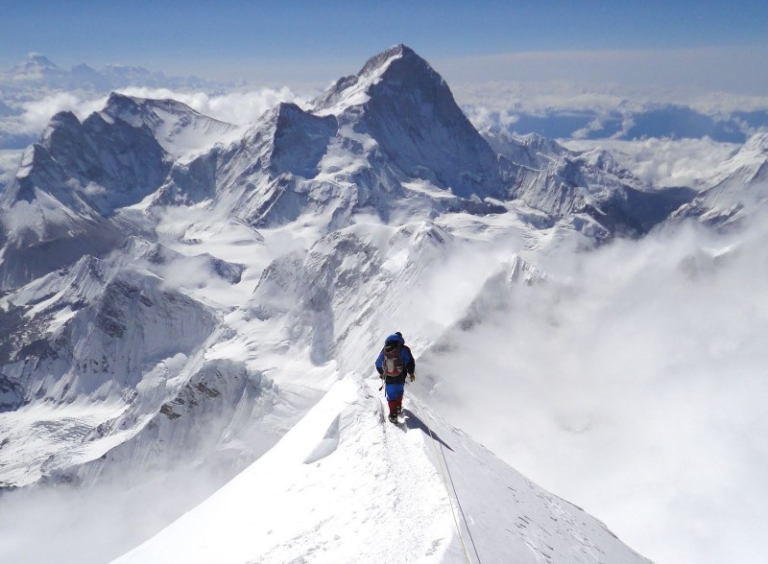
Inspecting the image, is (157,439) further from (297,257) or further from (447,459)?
(447,459)

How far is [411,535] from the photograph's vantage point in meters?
14.2

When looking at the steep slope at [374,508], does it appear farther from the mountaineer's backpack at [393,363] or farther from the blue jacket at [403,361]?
the mountaineer's backpack at [393,363]

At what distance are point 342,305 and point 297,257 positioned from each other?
35.9 meters

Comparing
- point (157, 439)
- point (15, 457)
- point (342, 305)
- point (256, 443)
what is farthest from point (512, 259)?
point (15, 457)

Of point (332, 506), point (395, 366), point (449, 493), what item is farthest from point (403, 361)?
point (332, 506)

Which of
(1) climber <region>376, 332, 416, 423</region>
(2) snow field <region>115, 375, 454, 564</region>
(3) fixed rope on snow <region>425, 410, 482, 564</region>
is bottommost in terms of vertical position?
(2) snow field <region>115, 375, 454, 564</region>

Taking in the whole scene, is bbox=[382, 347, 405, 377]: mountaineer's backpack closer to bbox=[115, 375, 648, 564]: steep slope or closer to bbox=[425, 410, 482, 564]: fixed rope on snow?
bbox=[115, 375, 648, 564]: steep slope

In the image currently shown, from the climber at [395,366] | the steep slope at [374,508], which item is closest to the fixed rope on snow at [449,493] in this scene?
the steep slope at [374,508]

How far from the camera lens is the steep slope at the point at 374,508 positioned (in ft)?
47.9

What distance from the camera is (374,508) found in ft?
51.2

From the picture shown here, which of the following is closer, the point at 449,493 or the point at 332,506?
the point at 449,493

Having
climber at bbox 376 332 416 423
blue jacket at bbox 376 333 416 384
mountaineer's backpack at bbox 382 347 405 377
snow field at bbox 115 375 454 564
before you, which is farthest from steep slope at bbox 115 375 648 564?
mountaineer's backpack at bbox 382 347 405 377

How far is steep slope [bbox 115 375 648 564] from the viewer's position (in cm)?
1459

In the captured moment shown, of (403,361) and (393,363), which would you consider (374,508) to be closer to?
(393,363)
